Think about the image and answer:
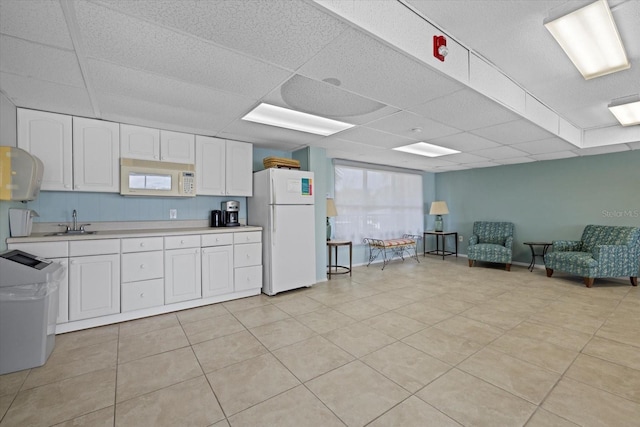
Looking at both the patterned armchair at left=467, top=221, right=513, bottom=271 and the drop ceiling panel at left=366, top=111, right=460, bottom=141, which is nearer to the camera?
the drop ceiling panel at left=366, top=111, right=460, bottom=141

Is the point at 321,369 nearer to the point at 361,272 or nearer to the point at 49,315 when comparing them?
the point at 49,315

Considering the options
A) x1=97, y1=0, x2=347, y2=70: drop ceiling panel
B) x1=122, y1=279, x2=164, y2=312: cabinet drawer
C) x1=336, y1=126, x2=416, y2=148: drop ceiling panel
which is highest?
x1=336, y1=126, x2=416, y2=148: drop ceiling panel

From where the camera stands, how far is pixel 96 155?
127 inches

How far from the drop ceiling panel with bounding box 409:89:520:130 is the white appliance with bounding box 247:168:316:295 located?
1992 millimetres

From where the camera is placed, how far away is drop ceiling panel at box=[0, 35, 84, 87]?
1.84 meters

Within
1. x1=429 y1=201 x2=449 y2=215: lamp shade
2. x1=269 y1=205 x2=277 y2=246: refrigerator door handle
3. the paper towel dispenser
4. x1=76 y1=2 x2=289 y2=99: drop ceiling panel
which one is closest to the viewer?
x1=76 y1=2 x2=289 y2=99: drop ceiling panel

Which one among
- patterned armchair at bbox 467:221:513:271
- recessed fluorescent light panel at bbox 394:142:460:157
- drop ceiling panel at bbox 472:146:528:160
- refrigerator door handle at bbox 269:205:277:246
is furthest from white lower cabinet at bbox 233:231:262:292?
patterned armchair at bbox 467:221:513:271

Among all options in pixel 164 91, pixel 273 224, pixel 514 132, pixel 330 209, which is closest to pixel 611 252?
pixel 514 132

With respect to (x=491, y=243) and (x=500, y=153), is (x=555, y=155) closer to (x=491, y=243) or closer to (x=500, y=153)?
(x=500, y=153)

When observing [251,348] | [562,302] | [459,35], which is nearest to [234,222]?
[251,348]

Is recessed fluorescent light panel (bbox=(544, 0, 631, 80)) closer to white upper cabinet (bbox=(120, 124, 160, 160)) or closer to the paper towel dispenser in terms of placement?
white upper cabinet (bbox=(120, 124, 160, 160))

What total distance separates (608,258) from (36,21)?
709cm

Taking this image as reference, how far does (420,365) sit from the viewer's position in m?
2.21

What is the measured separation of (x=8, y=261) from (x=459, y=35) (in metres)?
3.84
